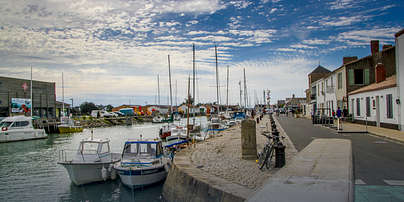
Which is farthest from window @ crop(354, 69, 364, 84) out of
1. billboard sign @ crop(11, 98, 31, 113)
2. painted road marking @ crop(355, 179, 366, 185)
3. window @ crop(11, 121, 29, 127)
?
billboard sign @ crop(11, 98, 31, 113)

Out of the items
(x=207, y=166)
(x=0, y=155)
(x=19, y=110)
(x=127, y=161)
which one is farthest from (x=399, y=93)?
(x=19, y=110)

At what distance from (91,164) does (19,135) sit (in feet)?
117

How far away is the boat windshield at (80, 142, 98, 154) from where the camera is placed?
17.4 m

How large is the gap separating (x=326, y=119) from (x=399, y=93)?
1200 cm

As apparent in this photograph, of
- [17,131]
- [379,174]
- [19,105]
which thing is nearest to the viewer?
A: [379,174]

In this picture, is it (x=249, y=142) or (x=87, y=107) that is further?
(x=87, y=107)

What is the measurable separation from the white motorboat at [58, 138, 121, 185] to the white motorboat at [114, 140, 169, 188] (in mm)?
1870

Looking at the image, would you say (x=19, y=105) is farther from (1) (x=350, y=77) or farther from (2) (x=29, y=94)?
(1) (x=350, y=77)

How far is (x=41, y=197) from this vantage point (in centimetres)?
1490

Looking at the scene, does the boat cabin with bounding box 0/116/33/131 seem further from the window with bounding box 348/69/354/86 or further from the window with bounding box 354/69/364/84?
the window with bounding box 354/69/364/84

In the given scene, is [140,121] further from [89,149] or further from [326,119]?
[89,149]

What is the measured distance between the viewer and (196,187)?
909 centimetres

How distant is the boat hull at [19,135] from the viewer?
142 feet

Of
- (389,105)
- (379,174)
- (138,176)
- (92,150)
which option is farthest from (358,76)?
(92,150)
